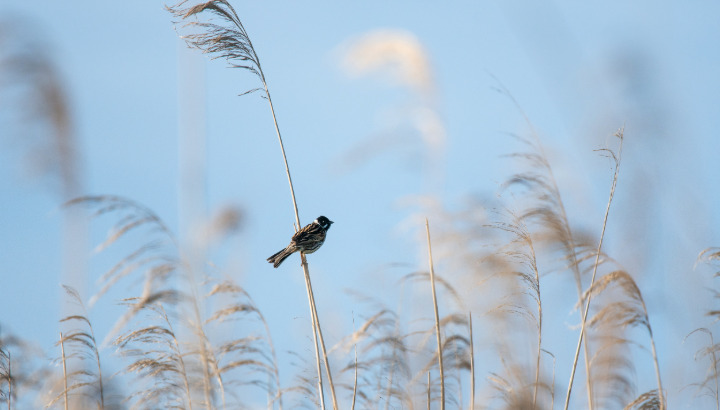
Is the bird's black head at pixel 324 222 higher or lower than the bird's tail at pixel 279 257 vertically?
higher

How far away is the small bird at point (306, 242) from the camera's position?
4.89 metres

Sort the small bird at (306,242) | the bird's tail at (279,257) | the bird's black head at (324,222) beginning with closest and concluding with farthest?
the small bird at (306,242), the bird's tail at (279,257), the bird's black head at (324,222)

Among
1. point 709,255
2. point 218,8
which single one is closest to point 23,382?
point 218,8

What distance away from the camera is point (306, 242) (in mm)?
5250

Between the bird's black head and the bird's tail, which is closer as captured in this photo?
the bird's tail

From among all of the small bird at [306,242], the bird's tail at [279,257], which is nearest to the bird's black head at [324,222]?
the small bird at [306,242]

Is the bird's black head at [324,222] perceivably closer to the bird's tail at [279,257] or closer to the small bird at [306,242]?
the small bird at [306,242]

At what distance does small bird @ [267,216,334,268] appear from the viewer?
4890 mm

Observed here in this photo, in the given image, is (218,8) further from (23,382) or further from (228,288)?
(23,382)

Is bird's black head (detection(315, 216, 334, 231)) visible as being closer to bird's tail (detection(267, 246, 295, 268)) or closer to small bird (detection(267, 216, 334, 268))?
small bird (detection(267, 216, 334, 268))

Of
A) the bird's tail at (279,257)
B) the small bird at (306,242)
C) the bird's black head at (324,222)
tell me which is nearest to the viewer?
the small bird at (306,242)

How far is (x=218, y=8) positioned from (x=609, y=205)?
245cm

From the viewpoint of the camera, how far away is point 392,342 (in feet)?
15.4

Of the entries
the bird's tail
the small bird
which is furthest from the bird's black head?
the bird's tail
